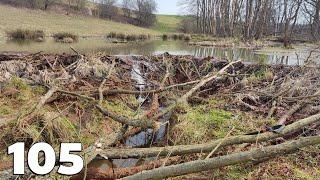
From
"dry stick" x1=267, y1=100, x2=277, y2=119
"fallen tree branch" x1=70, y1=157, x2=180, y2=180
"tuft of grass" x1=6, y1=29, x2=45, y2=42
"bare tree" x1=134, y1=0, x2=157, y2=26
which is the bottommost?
"fallen tree branch" x1=70, y1=157, x2=180, y2=180

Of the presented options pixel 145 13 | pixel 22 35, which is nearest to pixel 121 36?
pixel 22 35

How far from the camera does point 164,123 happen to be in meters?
4.56

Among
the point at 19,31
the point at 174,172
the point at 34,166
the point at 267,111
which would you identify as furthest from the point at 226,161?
the point at 19,31

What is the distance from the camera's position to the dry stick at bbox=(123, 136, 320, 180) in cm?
310

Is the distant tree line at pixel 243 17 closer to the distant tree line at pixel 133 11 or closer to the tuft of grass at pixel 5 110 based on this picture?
the distant tree line at pixel 133 11

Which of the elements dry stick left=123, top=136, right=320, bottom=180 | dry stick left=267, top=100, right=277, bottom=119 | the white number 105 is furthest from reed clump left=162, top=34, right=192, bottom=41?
the white number 105

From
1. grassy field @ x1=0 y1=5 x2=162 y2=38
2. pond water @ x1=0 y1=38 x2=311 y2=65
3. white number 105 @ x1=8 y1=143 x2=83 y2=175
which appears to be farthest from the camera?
grassy field @ x1=0 y1=5 x2=162 y2=38

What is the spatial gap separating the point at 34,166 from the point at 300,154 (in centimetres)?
303

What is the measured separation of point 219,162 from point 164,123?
137 centimetres

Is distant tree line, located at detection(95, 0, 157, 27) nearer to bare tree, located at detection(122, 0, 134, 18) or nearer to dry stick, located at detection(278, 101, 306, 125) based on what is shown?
bare tree, located at detection(122, 0, 134, 18)

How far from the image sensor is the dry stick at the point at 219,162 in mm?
3102

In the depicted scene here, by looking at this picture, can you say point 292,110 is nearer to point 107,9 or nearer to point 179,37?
point 179,37

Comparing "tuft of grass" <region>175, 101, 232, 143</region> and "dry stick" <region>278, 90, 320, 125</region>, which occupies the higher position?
"dry stick" <region>278, 90, 320, 125</region>

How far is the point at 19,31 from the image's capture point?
26594mm
